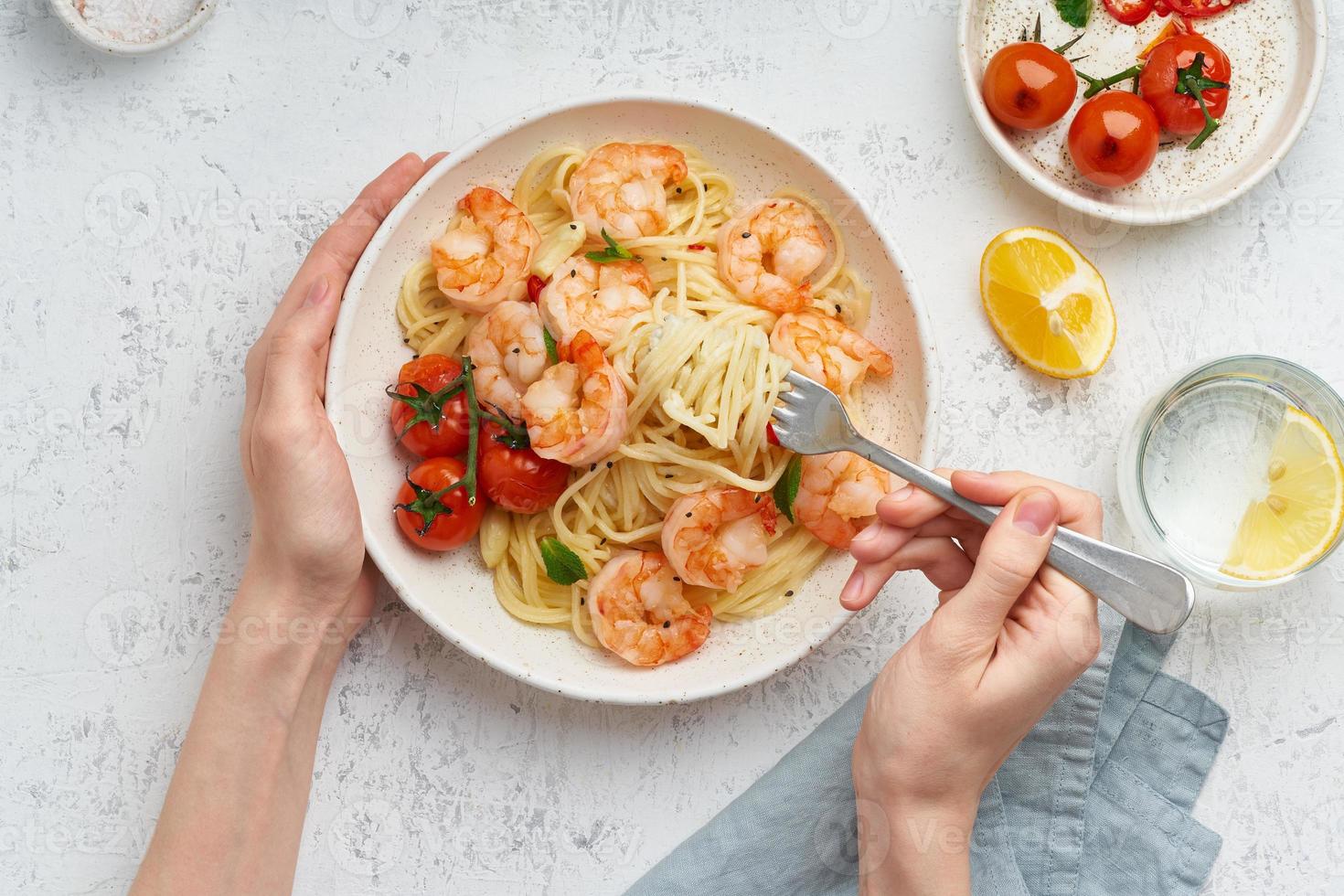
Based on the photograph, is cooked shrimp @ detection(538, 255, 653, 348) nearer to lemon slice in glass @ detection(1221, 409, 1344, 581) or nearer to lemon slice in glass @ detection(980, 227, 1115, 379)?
lemon slice in glass @ detection(980, 227, 1115, 379)

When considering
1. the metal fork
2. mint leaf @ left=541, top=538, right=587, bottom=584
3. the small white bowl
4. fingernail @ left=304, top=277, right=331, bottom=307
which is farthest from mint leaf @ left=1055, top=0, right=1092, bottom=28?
the small white bowl

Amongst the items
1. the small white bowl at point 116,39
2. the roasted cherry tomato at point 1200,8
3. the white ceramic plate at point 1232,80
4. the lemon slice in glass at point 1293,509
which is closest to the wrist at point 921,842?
the lemon slice in glass at point 1293,509

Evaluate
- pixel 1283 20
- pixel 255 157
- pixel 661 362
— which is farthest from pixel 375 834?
pixel 1283 20

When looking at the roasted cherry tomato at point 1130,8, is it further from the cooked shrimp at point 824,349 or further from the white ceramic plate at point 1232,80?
the cooked shrimp at point 824,349

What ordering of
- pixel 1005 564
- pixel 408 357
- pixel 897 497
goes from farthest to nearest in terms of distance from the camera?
pixel 408 357 → pixel 897 497 → pixel 1005 564

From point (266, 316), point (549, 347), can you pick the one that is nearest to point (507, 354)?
point (549, 347)

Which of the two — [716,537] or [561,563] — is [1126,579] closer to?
[716,537]
